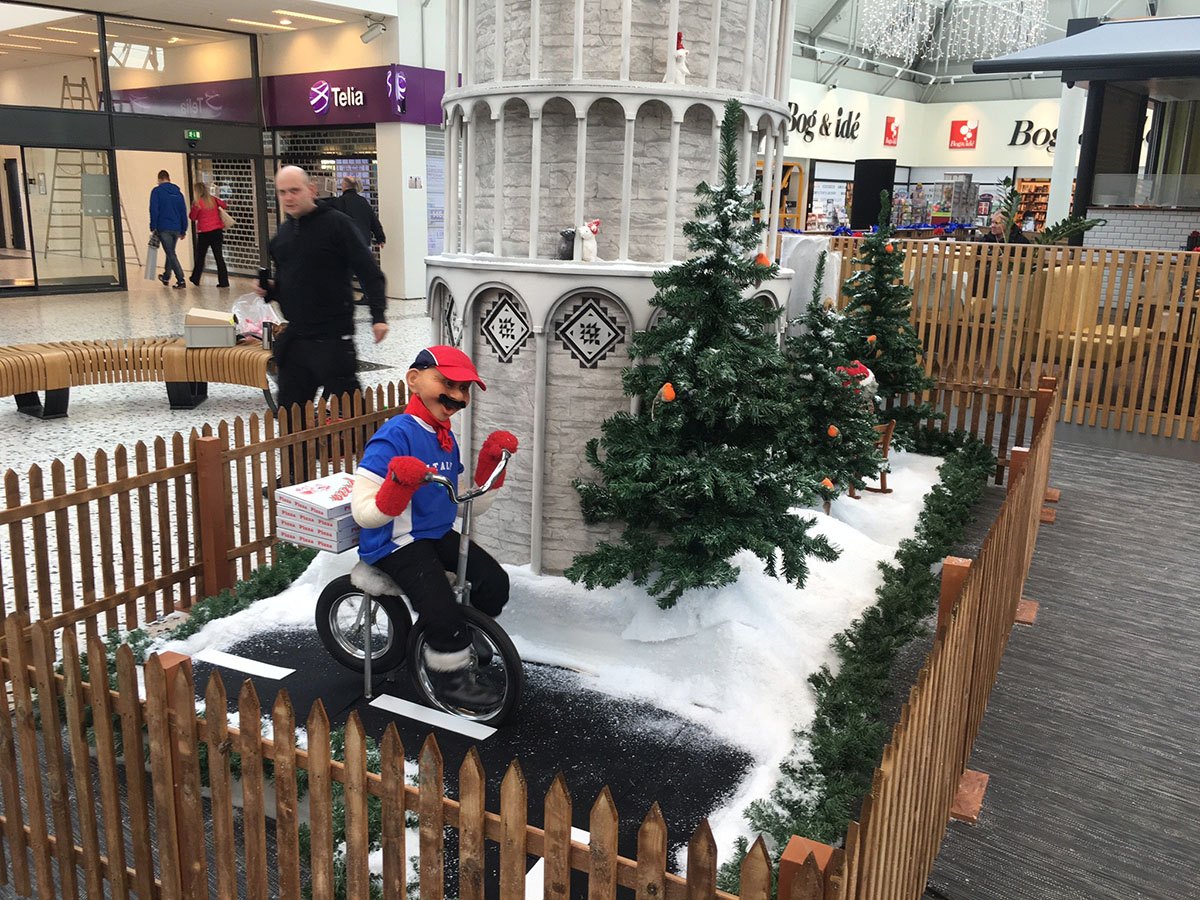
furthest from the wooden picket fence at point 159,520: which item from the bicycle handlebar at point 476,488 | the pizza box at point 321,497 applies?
the bicycle handlebar at point 476,488

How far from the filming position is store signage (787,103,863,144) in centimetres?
2778

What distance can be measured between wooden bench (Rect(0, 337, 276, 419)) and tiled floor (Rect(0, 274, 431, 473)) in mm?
265

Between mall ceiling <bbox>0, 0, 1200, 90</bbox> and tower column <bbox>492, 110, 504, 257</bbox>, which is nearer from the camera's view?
tower column <bbox>492, 110, 504, 257</bbox>

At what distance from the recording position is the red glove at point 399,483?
3740 mm

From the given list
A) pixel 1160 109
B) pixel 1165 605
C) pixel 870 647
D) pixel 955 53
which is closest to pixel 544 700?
pixel 870 647

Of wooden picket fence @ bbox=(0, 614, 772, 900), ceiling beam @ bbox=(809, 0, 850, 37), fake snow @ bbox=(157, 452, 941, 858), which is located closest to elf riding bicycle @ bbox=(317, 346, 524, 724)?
fake snow @ bbox=(157, 452, 941, 858)

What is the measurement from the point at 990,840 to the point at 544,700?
1906 millimetres

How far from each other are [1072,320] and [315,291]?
7766 mm

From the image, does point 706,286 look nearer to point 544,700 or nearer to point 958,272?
point 544,700

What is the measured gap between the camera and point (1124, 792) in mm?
3939

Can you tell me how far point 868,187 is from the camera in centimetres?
2109

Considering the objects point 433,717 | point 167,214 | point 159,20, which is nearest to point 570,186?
point 433,717

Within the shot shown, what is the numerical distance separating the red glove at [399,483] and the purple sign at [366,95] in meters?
15.8

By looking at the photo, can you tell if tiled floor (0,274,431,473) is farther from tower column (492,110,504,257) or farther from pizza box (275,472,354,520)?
tower column (492,110,504,257)
